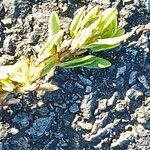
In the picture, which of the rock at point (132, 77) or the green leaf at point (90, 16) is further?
the rock at point (132, 77)

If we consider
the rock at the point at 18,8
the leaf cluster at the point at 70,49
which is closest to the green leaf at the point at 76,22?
the leaf cluster at the point at 70,49

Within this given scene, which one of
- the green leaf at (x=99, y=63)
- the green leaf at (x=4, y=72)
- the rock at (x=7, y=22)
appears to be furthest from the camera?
the rock at (x=7, y=22)

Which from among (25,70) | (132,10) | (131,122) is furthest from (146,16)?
(25,70)

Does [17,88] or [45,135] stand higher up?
[17,88]

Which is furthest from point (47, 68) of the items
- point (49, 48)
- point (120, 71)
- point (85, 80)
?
point (120, 71)

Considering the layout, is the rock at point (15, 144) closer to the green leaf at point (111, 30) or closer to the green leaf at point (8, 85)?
the green leaf at point (8, 85)

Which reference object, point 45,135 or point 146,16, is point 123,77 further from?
point 45,135

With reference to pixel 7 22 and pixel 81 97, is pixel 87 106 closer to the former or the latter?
pixel 81 97

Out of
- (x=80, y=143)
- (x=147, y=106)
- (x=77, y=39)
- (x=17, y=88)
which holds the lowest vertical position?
(x=80, y=143)
